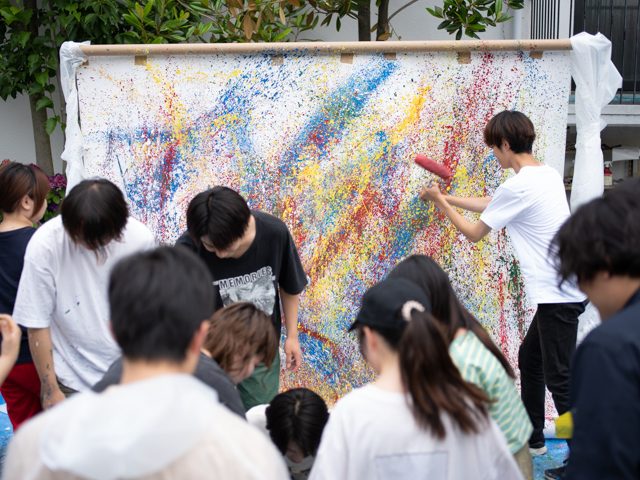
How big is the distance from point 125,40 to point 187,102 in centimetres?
205

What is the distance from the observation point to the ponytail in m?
1.67

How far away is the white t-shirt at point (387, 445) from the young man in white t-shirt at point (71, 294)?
1094mm

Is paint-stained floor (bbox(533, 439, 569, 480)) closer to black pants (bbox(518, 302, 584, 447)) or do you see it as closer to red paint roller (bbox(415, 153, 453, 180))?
black pants (bbox(518, 302, 584, 447))

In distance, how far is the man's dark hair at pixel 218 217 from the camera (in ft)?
8.59

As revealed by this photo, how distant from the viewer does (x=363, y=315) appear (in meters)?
1.77

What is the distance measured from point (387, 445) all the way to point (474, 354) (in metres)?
0.41

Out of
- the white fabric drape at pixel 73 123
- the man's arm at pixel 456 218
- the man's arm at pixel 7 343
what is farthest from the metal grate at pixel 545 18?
the man's arm at pixel 7 343

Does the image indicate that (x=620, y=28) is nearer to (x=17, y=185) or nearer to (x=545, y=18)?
(x=545, y=18)

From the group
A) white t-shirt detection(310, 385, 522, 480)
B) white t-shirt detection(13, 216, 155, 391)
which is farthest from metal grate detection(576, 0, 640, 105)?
white t-shirt detection(310, 385, 522, 480)

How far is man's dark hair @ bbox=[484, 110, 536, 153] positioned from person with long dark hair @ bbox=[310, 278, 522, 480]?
1.67 meters

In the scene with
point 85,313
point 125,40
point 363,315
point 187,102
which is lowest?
point 85,313

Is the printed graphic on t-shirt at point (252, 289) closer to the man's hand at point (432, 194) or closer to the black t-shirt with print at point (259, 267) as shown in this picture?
the black t-shirt with print at point (259, 267)

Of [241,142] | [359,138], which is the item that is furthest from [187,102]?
[359,138]

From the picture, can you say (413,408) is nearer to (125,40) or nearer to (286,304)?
(286,304)
